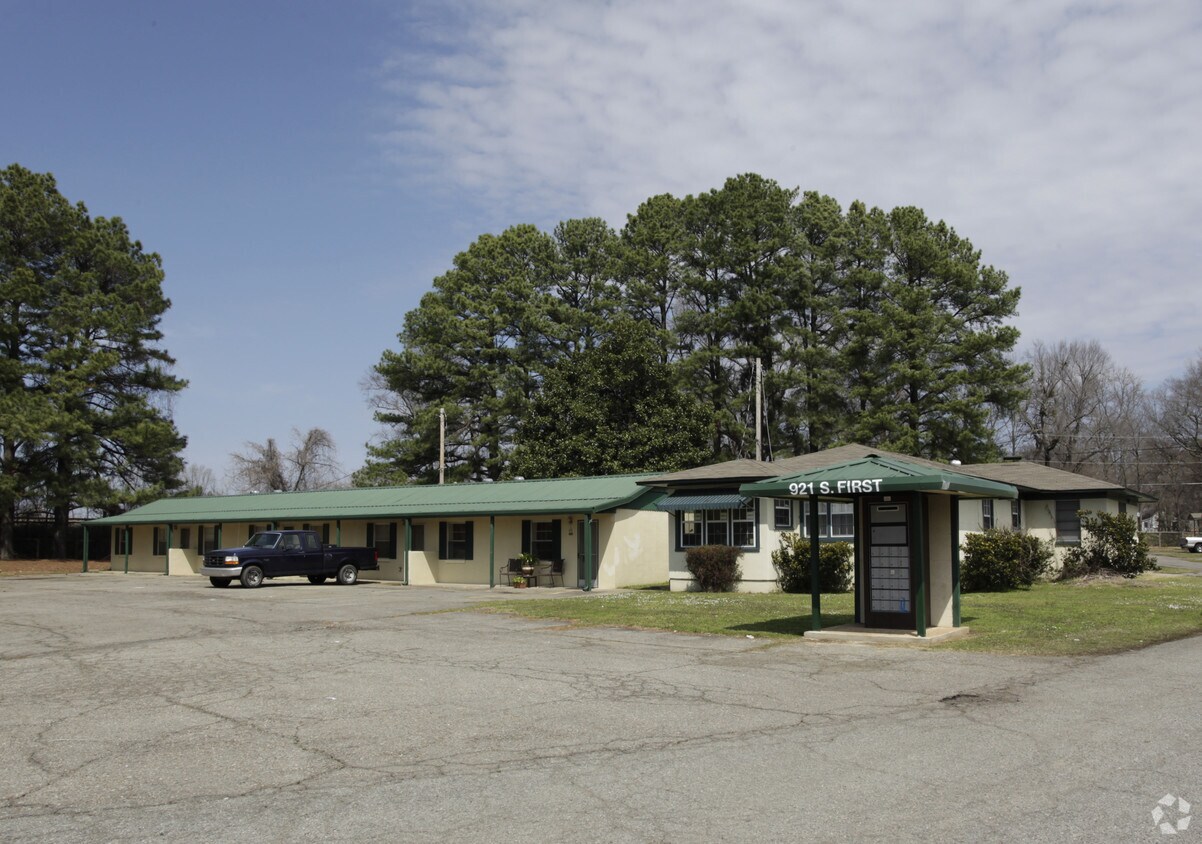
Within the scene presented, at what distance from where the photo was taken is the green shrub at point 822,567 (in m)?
25.4

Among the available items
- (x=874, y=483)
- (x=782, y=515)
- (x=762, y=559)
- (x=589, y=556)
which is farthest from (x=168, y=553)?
(x=874, y=483)

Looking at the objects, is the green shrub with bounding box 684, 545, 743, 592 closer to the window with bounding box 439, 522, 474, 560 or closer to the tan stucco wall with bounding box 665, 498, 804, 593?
the tan stucco wall with bounding box 665, 498, 804, 593

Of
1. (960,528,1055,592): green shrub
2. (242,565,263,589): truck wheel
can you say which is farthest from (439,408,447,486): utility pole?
(960,528,1055,592): green shrub

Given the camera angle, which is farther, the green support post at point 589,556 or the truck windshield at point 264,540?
the truck windshield at point 264,540

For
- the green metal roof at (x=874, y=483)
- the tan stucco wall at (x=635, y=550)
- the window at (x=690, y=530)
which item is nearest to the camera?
the green metal roof at (x=874, y=483)

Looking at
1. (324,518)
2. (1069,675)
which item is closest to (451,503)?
(324,518)

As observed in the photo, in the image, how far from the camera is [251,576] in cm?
3019

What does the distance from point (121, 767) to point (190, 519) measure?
3686cm

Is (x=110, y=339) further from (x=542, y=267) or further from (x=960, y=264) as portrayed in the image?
(x=960, y=264)

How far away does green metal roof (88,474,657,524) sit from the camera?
30500 mm

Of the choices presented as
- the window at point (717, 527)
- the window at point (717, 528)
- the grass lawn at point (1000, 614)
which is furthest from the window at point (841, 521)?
the grass lawn at point (1000, 614)

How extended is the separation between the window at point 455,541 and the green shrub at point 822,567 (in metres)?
12.0

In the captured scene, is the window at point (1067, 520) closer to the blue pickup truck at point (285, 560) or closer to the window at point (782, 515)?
the window at point (782, 515)

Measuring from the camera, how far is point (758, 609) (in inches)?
794
